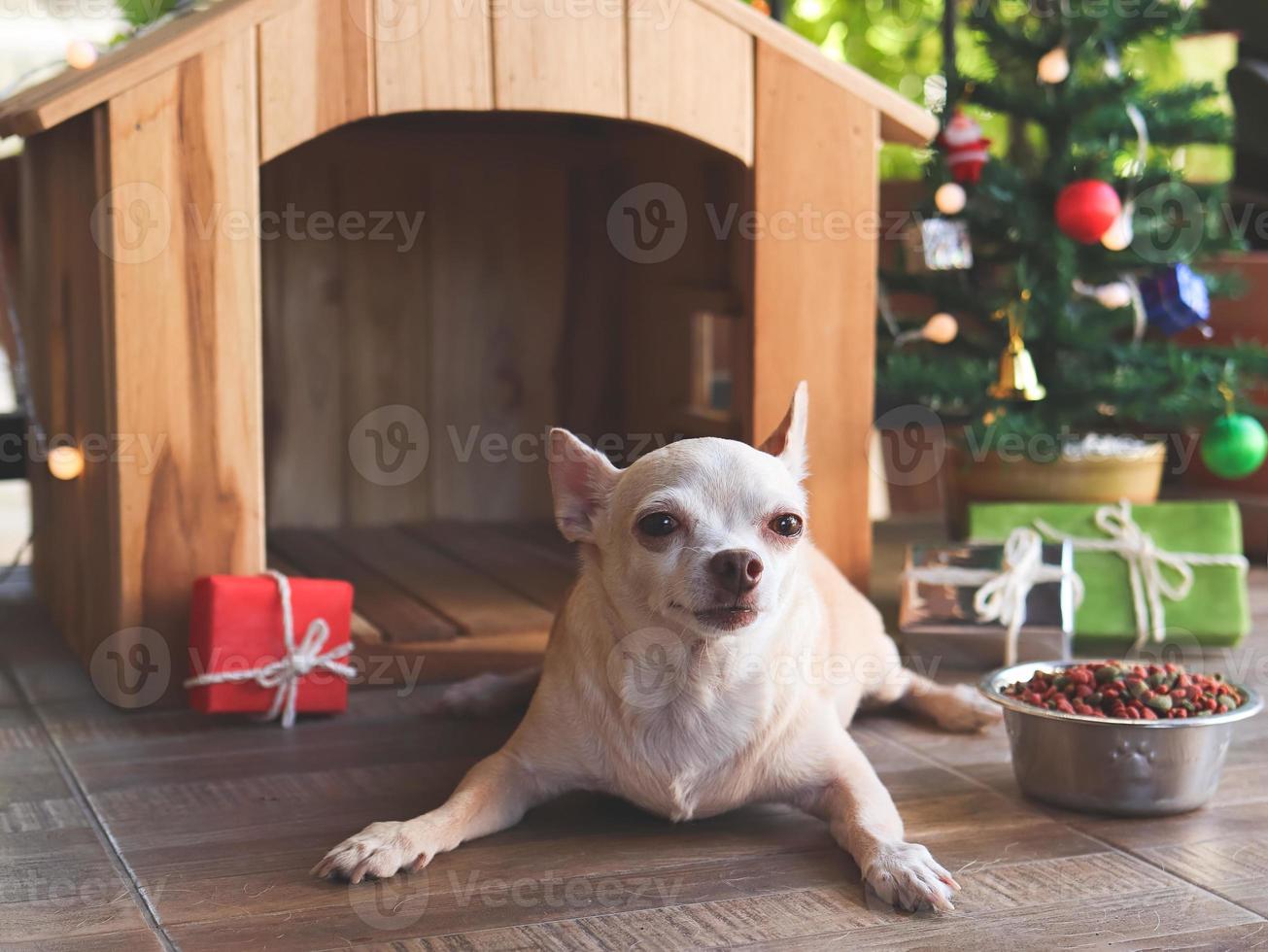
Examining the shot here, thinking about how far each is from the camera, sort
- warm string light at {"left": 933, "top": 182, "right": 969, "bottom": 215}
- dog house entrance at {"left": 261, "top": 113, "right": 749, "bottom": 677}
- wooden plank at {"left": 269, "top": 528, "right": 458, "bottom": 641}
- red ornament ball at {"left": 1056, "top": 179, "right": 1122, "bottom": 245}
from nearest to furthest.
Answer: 1. wooden plank at {"left": 269, "top": 528, "right": 458, "bottom": 641}
2. red ornament ball at {"left": 1056, "top": 179, "right": 1122, "bottom": 245}
3. warm string light at {"left": 933, "top": 182, "right": 969, "bottom": 215}
4. dog house entrance at {"left": 261, "top": 113, "right": 749, "bottom": 677}

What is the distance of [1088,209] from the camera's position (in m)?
3.36

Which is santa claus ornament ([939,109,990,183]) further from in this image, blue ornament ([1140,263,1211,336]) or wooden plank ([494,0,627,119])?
wooden plank ([494,0,627,119])

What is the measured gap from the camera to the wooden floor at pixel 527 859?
1.80 metres

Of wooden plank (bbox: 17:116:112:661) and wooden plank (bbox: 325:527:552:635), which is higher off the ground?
wooden plank (bbox: 17:116:112:661)

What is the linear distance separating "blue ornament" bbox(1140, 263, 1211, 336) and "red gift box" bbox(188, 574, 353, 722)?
81.4 inches

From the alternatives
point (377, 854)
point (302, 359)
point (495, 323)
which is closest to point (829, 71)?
point (495, 323)

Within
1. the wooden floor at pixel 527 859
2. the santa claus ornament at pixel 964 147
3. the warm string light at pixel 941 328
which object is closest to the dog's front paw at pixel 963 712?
the wooden floor at pixel 527 859

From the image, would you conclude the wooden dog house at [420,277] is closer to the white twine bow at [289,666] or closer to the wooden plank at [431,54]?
the wooden plank at [431,54]

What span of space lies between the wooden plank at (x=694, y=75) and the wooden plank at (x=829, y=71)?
0.02m

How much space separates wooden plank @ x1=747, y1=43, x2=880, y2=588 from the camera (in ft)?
10.1

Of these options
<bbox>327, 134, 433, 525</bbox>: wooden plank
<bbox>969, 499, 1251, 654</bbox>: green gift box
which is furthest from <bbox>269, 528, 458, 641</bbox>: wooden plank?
<bbox>969, 499, 1251, 654</bbox>: green gift box

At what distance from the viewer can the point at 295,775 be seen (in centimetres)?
241

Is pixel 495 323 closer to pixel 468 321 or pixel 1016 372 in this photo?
pixel 468 321

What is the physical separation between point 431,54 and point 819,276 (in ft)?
2.98
